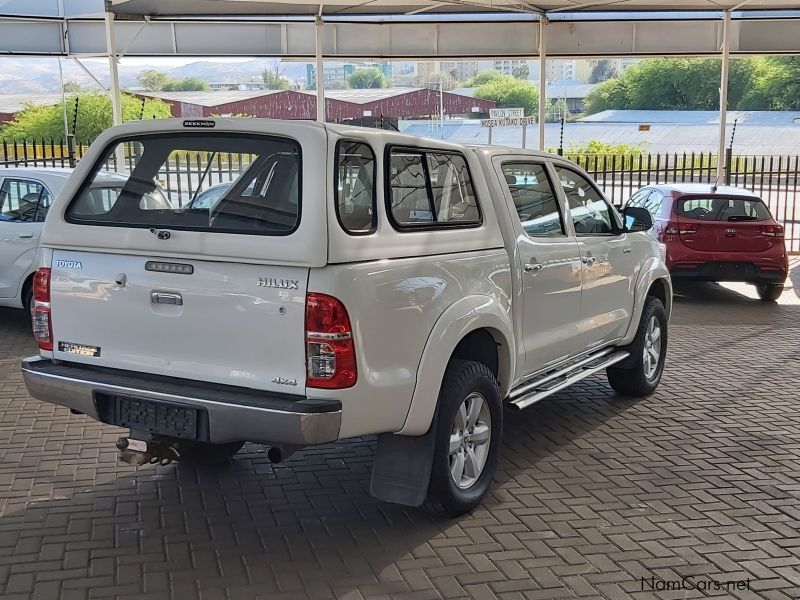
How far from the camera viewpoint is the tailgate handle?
4133 millimetres

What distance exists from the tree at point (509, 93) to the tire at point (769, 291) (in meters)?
39.4

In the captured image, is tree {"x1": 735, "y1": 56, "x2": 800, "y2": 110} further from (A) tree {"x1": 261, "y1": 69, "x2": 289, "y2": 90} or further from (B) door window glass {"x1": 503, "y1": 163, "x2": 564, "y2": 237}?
(B) door window glass {"x1": 503, "y1": 163, "x2": 564, "y2": 237}

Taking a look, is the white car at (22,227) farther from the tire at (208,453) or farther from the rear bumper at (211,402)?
the rear bumper at (211,402)

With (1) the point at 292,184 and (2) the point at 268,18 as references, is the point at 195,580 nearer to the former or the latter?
(1) the point at 292,184

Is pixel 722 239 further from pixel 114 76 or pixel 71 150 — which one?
pixel 71 150

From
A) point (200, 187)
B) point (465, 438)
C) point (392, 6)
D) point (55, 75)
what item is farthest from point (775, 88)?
point (200, 187)

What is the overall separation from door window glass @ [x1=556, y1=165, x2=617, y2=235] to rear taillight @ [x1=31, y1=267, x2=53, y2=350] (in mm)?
3483

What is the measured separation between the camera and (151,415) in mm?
4172

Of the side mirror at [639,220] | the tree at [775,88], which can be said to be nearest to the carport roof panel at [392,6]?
the side mirror at [639,220]

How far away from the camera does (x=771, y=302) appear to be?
41.1 ft

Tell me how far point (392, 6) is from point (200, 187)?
11.6 meters

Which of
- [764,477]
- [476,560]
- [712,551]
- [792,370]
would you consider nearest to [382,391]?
[476,560]

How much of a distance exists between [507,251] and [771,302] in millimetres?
8681

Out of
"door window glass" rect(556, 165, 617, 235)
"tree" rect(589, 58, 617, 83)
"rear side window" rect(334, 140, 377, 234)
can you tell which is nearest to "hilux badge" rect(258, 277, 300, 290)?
"rear side window" rect(334, 140, 377, 234)
